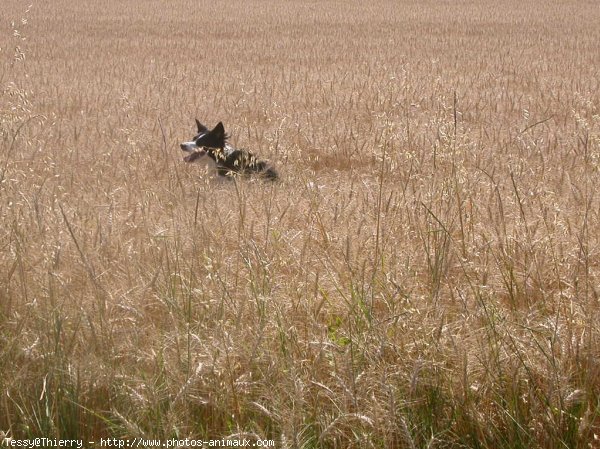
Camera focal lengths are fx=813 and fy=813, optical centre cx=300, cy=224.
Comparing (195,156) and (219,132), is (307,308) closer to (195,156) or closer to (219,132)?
(195,156)

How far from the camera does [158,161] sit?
684 centimetres

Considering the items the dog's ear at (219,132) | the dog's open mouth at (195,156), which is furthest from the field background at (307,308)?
the dog's ear at (219,132)

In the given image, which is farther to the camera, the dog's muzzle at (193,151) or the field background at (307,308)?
the dog's muzzle at (193,151)

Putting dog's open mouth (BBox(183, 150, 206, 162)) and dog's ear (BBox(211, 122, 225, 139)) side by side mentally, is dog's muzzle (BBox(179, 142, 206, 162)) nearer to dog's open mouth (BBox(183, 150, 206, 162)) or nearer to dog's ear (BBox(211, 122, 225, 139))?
dog's open mouth (BBox(183, 150, 206, 162))

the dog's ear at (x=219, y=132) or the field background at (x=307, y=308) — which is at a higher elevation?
the dog's ear at (x=219, y=132)

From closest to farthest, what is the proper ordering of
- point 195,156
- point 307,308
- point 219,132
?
point 307,308 < point 195,156 < point 219,132

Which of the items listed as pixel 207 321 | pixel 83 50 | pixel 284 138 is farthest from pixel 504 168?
pixel 83 50

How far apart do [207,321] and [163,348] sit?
1.03ft

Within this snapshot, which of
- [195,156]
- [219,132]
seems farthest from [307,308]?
[219,132]

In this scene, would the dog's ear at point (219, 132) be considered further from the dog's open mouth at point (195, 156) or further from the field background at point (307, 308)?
the field background at point (307, 308)

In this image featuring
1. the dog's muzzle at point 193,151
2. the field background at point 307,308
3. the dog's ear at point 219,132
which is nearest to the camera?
the field background at point 307,308

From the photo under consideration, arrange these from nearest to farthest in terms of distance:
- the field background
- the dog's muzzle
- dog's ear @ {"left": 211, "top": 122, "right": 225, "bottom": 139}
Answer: the field background
the dog's muzzle
dog's ear @ {"left": 211, "top": 122, "right": 225, "bottom": 139}

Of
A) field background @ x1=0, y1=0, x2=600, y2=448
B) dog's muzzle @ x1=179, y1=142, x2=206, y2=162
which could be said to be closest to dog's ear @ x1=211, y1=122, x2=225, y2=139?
dog's muzzle @ x1=179, y1=142, x2=206, y2=162

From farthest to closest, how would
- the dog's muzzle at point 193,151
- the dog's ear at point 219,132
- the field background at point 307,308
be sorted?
the dog's ear at point 219,132
the dog's muzzle at point 193,151
the field background at point 307,308
